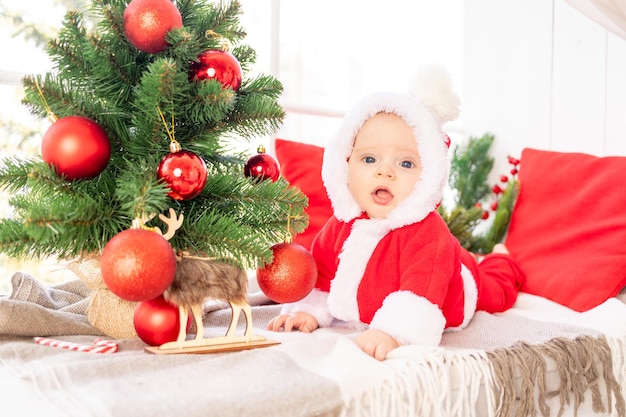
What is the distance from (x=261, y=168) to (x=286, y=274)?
0.69 ft

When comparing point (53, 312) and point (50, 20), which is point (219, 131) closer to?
point (53, 312)

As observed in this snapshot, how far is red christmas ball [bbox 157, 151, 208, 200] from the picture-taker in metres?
0.97

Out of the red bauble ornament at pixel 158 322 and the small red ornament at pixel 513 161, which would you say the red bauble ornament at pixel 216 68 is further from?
the small red ornament at pixel 513 161

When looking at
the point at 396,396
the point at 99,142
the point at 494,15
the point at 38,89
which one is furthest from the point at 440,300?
the point at 494,15

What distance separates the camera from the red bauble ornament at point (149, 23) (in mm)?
1024

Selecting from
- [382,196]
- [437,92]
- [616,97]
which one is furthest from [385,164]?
[616,97]

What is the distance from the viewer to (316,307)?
4.26ft

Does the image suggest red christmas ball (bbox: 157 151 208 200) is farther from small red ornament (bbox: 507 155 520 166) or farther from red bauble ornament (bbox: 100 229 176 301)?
small red ornament (bbox: 507 155 520 166)

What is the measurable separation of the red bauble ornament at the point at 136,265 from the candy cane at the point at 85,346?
15 cm

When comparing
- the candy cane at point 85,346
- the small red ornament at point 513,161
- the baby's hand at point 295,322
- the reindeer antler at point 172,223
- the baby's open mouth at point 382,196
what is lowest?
the baby's hand at point 295,322

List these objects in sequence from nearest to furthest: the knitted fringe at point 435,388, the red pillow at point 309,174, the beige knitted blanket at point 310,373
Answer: the beige knitted blanket at point 310,373, the knitted fringe at point 435,388, the red pillow at point 309,174

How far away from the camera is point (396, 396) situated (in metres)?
0.92

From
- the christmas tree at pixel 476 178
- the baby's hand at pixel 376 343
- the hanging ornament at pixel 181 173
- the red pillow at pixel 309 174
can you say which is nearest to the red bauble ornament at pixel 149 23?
the hanging ornament at pixel 181 173

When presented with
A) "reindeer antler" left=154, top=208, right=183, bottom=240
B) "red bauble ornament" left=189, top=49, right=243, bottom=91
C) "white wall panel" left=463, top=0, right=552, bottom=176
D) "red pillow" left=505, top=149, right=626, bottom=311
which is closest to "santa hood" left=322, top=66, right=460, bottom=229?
"red bauble ornament" left=189, top=49, right=243, bottom=91
